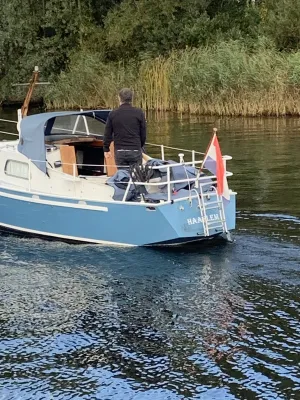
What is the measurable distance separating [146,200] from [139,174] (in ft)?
1.35

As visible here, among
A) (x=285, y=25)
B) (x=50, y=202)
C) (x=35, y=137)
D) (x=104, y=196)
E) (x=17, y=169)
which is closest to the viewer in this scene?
(x=104, y=196)

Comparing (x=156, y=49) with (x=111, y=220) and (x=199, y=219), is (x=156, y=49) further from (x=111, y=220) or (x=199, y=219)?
(x=199, y=219)

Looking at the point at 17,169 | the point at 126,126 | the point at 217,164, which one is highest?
the point at 126,126

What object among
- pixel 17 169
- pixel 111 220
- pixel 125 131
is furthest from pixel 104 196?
pixel 17 169

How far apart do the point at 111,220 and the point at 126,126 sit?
4.75 ft

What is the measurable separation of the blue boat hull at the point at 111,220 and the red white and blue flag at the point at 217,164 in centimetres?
38

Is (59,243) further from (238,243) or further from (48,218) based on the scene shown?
(238,243)

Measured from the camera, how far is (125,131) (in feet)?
36.0

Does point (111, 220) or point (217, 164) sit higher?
point (217, 164)

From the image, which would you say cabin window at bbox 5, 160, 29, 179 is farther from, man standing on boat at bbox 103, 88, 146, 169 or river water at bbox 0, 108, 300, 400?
man standing on boat at bbox 103, 88, 146, 169

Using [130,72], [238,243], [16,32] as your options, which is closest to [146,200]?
[238,243]

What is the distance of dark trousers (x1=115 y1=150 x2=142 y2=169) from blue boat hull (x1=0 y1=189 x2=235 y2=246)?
814 mm

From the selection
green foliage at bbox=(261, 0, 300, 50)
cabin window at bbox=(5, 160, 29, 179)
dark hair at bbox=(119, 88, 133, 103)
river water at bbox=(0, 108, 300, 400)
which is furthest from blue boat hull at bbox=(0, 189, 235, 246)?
green foliage at bbox=(261, 0, 300, 50)

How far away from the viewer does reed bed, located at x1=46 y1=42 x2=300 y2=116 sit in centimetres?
2777
